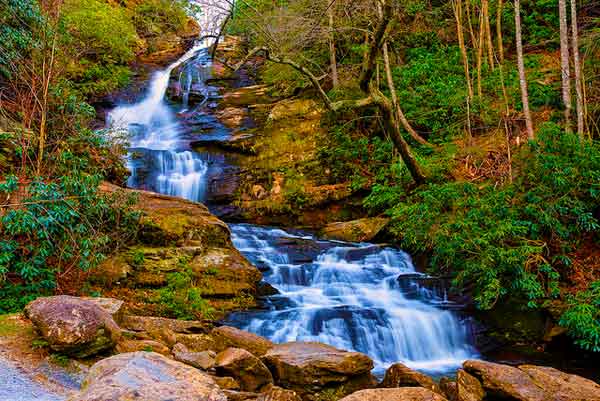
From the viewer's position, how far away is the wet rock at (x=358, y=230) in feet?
39.7

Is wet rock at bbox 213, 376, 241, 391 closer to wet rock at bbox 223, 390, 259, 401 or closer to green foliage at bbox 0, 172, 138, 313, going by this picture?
wet rock at bbox 223, 390, 259, 401

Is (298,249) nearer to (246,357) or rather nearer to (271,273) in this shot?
(271,273)

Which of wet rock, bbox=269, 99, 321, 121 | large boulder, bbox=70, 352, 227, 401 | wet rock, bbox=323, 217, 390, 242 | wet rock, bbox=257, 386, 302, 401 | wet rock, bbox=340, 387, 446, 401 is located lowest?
wet rock, bbox=257, 386, 302, 401

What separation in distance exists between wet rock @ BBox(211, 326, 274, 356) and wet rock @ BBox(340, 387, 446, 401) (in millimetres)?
2189

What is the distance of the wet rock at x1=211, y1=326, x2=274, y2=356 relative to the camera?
607 centimetres

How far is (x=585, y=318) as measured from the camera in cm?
669

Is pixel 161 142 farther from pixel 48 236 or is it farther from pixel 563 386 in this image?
pixel 563 386

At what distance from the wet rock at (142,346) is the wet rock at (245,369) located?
65 cm

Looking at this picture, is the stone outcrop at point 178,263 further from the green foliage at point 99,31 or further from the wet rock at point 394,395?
the green foliage at point 99,31

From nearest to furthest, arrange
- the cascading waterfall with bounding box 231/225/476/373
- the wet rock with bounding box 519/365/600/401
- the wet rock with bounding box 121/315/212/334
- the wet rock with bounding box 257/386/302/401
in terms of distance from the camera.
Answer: the wet rock with bounding box 257/386/302/401, the wet rock with bounding box 519/365/600/401, the wet rock with bounding box 121/315/212/334, the cascading waterfall with bounding box 231/225/476/373

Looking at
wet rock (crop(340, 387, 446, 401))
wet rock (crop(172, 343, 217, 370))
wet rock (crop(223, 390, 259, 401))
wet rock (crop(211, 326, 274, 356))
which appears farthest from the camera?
wet rock (crop(211, 326, 274, 356))

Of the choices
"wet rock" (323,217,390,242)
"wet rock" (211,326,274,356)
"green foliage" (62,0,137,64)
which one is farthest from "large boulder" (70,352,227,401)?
"green foliage" (62,0,137,64)

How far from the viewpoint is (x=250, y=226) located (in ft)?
43.2

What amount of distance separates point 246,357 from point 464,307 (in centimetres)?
495
